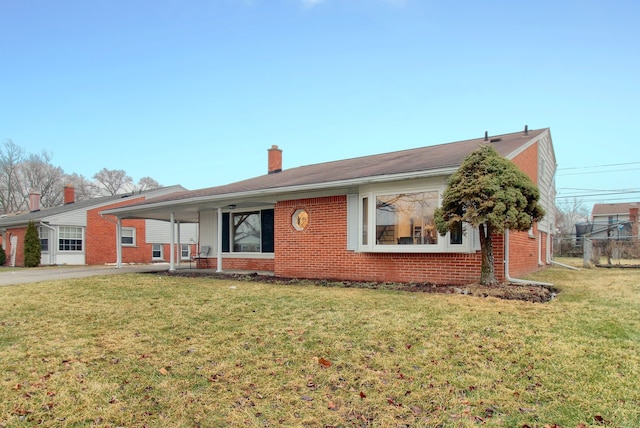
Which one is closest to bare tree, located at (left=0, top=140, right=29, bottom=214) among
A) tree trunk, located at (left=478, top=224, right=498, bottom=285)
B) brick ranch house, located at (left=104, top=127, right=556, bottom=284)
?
brick ranch house, located at (left=104, top=127, right=556, bottom=284)

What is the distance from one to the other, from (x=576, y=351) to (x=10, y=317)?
7.54 m

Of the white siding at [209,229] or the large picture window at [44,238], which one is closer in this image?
the white siding at [209,229]

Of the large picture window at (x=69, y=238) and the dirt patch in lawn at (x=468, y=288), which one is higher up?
the large picture window at (x=69, y=238)

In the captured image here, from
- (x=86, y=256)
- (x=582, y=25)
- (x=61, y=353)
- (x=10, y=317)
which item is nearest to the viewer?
(x=61, y=353)

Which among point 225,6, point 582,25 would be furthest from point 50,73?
point 582,25

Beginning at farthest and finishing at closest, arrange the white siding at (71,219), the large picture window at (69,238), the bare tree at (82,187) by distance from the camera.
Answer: the bare tree at (82,187) < the large picture window at (69,238) < the white siding at (71,219)

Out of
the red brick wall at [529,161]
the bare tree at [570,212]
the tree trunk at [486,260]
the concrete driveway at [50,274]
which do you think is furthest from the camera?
the bare tree at [570,212]

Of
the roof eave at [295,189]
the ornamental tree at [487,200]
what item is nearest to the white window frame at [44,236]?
the roof eave at [295,189]

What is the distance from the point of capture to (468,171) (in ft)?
24.7

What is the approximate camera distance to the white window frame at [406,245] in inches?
320

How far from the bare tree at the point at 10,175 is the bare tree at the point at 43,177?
448 mm

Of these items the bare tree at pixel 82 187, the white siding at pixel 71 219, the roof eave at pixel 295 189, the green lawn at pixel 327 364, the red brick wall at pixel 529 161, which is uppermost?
the bare tree at pixel 82 187

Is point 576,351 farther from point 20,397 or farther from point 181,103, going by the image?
point 181,103

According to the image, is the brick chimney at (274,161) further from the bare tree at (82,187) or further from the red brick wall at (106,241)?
the bare tree at (82,187)
